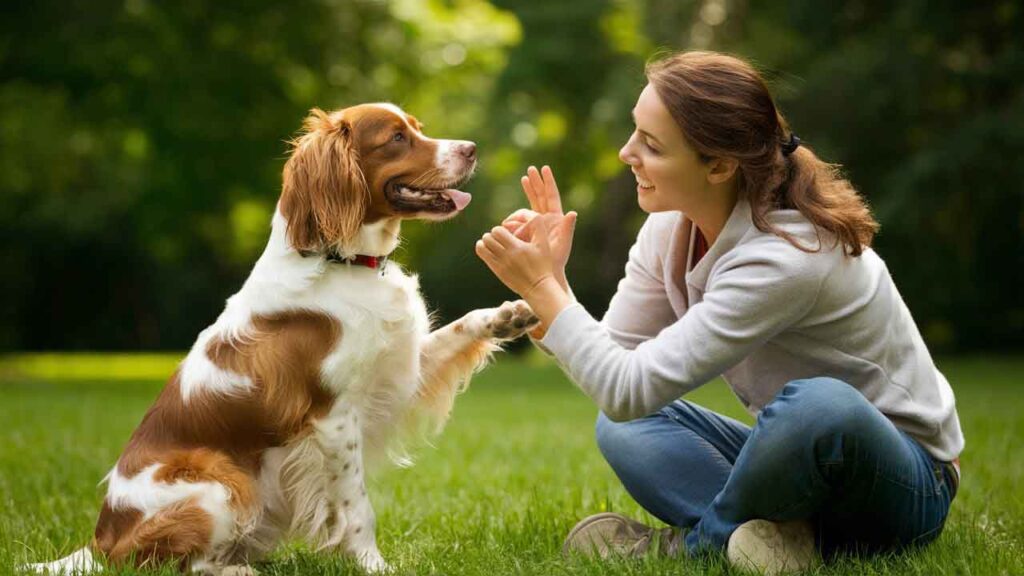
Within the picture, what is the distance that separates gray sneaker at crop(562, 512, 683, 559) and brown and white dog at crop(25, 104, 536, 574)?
0.63 meters

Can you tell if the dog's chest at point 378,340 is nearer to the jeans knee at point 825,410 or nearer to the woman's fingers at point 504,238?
the woman's fingers at point 504,238

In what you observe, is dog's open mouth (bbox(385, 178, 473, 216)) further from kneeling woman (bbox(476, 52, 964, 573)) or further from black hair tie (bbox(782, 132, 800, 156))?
black hair tie (bbox(782, 132, 800, 156))

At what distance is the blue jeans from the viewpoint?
293 cm

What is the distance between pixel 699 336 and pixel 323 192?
132cm

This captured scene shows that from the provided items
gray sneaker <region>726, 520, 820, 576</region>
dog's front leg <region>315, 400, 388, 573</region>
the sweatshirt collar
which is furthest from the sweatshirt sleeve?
dog's front leg <region>315, 400, 388, 573</region>

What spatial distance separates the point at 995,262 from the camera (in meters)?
17.6

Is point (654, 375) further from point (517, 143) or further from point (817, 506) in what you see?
point (517, 143)

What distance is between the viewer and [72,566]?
10.3 ft

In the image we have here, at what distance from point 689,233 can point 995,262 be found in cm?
1598

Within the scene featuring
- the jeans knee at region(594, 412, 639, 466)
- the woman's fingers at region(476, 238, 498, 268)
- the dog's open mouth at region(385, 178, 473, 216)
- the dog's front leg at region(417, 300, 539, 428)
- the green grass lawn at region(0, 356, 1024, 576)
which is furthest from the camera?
the dog's front leg at region(417, 300, 539, 428)

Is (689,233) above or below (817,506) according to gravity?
above

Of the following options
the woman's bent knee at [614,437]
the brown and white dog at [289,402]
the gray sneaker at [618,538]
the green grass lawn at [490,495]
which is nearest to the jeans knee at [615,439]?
the woman's bent knee at [614,437]

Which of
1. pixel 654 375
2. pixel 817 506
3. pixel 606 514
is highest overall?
pixel 654 375

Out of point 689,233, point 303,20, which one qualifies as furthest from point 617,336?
point 303,20
